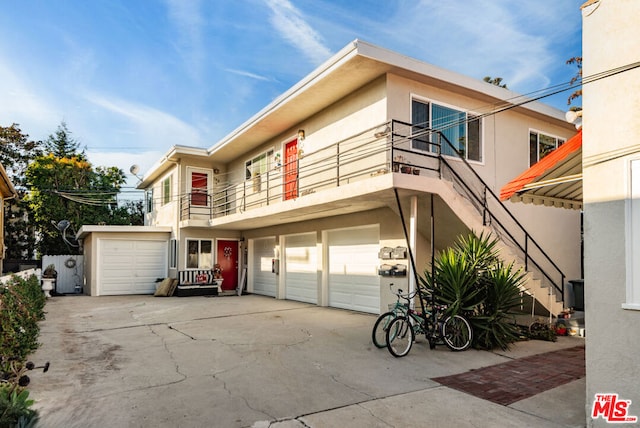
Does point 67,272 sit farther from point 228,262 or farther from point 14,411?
point 14,411

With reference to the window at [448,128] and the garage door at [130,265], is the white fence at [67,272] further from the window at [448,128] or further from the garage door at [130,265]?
the window at [448,128]

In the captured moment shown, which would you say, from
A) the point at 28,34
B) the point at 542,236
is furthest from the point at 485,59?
the point at 28,34

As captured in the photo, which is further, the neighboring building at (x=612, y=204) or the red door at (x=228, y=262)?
the red door at (x=228, y=262)

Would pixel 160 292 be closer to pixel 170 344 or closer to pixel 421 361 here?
pixel 170 344

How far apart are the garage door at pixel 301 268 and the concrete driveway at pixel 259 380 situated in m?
3.67

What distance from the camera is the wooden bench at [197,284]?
17656 mm

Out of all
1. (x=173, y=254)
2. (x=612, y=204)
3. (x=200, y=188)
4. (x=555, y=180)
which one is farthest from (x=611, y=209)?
(x=173, y=254)

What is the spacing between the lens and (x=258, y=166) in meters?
16.9

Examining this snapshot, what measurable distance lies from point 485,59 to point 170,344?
11.5 m

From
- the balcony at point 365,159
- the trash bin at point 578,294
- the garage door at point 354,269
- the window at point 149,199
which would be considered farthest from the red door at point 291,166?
the window at point 149,199

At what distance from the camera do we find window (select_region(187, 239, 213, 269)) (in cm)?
1873

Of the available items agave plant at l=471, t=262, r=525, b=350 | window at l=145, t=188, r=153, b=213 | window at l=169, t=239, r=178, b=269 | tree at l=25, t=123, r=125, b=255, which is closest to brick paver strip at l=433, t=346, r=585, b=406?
agave plant at l=471, t=262, r=525, b=350

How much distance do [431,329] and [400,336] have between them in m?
0.89

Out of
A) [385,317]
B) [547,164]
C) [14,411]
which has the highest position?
[547,164]
